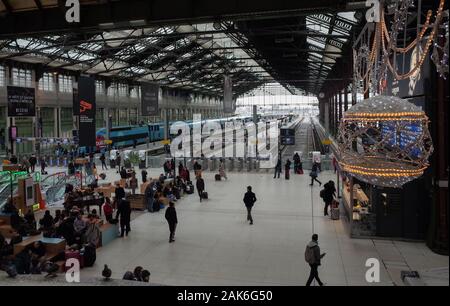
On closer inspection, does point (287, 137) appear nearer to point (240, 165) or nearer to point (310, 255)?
point (240, 165)

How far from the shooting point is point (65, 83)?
4500cm

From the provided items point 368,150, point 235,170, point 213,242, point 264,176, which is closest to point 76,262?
point 213,242

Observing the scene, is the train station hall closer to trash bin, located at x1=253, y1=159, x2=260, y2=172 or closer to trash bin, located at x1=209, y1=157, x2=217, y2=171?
trash bin, located at x1=253, y1=159, x2=260, y2=172

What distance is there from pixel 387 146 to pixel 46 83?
4202 centimetres

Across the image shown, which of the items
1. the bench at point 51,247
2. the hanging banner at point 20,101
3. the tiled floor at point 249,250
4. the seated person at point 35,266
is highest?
the hanging banner at point 20,101

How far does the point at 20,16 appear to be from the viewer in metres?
11.6

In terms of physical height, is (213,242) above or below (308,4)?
below

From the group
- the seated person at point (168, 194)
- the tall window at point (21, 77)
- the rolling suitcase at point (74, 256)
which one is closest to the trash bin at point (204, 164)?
the seated person at point (168, 194)

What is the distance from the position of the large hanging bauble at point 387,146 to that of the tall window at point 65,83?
43.3 m

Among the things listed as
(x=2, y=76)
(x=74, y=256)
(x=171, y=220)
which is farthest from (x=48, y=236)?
(x=2, y=76)

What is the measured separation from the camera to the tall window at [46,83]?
41.2m

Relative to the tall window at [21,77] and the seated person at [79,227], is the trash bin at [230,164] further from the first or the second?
the tall window at [21,77]
